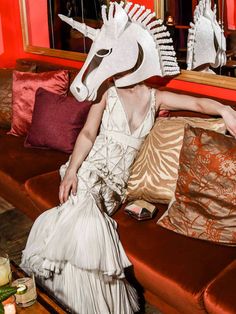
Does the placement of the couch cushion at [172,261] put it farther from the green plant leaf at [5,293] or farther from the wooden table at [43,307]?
the green plant leaf at [5,293]

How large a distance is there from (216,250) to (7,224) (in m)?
1.57

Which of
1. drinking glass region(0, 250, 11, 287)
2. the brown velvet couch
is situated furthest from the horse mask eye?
drinking glass region(0, 250, 11, 287)

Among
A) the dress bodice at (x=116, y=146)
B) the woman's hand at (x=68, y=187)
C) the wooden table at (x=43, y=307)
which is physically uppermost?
the dress bodice at (x=116, y=146)

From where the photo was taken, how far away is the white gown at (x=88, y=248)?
172cm

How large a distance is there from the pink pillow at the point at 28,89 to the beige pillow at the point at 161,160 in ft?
3.54

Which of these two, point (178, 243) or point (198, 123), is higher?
point (198, 123)

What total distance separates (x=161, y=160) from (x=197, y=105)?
0.33 metres

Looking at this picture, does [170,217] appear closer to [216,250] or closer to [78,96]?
[216,250]

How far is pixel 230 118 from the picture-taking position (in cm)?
186

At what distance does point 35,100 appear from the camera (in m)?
2.84

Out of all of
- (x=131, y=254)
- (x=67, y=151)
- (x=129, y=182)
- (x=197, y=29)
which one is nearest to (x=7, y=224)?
(x=67, y=151)

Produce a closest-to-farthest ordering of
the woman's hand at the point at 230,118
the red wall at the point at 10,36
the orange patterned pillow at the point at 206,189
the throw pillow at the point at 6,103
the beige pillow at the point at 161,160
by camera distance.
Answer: the orange patterned pillow at the point at 206,189 → the woman's hand at the point at 230,118 → the beige pillow at the point at 161,160 → the throw pillow at the point at 6,103 → the red wall at the point at 10,36

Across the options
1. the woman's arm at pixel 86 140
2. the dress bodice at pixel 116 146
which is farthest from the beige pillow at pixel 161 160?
the woman's arm at pixel 86 140

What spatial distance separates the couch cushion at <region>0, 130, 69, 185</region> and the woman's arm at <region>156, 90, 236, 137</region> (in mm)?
787
